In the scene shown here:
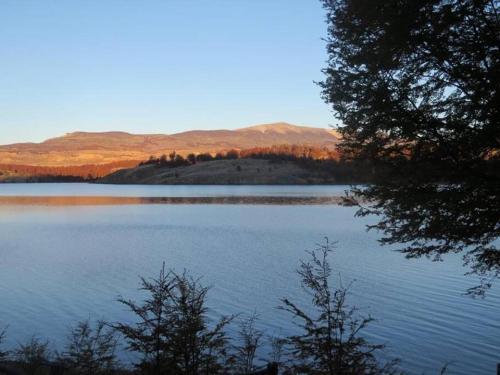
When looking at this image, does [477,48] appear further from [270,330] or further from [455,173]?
[270,330]

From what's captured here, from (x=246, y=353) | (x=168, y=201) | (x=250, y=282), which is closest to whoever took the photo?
(x=246, y=353)

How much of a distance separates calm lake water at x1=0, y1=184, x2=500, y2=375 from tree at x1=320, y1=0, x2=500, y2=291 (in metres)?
5.17

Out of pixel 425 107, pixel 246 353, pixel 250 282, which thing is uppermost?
pixel 425 107

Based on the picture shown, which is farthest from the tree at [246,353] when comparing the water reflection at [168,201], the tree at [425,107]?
the water reflection at [168,201]

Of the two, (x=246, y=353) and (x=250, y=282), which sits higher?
(x=246, y=353)

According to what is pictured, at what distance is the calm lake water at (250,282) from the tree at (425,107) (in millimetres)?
5173

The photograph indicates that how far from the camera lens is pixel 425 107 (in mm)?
13539

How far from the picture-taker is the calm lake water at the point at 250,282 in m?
18.8

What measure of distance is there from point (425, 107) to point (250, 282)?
16767 mm

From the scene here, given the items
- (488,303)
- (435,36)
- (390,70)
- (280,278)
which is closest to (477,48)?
(435,36)

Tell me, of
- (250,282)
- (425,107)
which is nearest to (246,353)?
(425,107)

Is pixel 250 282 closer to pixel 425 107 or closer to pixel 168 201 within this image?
pixel 425 107

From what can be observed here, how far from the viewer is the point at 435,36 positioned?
1266 cm

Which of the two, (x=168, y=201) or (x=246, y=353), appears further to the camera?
(x=168, y=201)
